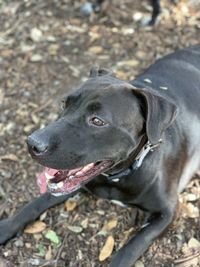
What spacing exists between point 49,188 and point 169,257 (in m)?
1.13

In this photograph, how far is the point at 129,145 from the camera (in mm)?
3385

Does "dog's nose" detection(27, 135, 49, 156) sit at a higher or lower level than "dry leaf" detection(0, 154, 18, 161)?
higher

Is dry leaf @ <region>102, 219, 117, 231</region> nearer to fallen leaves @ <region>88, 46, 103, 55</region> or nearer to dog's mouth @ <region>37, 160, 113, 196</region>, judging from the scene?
dog's mouth @ <region>37, 160, 113, 196</region>

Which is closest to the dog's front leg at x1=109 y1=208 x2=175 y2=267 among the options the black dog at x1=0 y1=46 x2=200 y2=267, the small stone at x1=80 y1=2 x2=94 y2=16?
the black dog at x1=0 y1=46 x2=200 y2=267

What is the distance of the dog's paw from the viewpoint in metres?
4.05

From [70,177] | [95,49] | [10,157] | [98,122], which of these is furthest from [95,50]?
[98,122]

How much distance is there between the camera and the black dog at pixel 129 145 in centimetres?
327

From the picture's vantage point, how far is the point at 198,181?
4.58 meters

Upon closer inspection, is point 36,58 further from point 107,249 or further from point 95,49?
point 107,249

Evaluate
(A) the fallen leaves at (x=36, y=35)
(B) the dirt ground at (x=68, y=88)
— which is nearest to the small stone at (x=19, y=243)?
(B) the dirt ground at (x=68, y=88)

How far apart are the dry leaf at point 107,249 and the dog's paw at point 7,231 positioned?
2.23 feet

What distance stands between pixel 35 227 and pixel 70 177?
0.87 m

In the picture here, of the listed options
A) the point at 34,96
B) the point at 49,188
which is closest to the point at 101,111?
the point at 49,188

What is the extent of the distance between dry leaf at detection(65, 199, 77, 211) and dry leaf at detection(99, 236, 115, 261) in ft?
1.36
